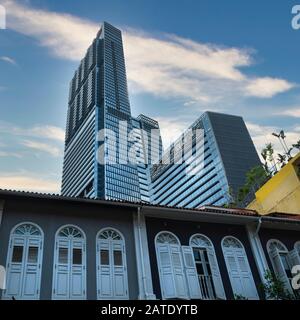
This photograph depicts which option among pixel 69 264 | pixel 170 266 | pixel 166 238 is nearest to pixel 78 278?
pixel 69 264

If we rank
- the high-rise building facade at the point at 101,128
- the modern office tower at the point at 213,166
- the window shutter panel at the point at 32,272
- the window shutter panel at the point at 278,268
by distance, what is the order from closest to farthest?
1. the window shutter panel at the point at 32,272
2. the window shutter panel at the point at 278,268
3. the modern office tower at the point at 213,166
4. the high-rise building facade at the point at 101,128

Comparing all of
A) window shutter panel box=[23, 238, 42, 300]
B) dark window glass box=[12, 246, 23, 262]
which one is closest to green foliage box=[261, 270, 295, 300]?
window shutter panel box=[23, 238, 42, 300]

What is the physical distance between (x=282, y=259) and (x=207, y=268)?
354 centimetres

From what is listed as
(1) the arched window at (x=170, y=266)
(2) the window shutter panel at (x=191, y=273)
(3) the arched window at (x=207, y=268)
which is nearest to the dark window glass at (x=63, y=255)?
(1) the arched window at (x=170, y=266)

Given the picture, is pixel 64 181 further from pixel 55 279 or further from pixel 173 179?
pixel 55 279

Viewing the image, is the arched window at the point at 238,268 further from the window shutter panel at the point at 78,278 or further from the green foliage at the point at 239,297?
the window shutter panel at the point at 78,278

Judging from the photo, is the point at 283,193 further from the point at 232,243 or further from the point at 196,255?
the point at 196,255

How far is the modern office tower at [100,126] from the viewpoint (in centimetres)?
11638

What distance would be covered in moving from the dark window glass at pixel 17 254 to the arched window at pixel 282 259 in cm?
980

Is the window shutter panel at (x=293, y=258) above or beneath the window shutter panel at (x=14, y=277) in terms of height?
above

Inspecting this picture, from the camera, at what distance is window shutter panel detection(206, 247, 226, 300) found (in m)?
13.2

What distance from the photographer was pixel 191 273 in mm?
13406
